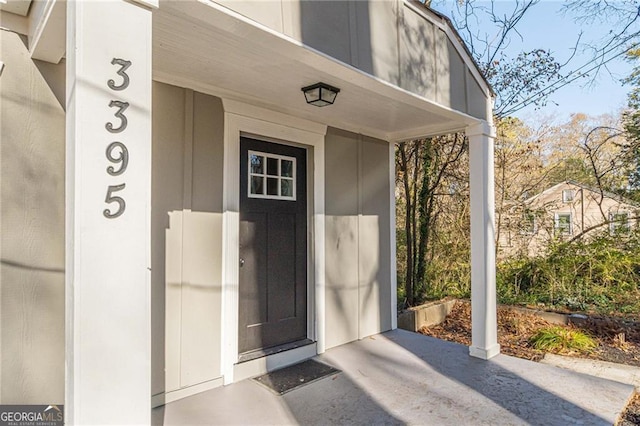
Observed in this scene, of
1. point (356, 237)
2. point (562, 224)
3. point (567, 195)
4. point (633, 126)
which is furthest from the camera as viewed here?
point (567, 195)

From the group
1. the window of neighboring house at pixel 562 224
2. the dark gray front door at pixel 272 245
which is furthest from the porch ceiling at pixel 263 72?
the window of neighboring house at pixel 562 224

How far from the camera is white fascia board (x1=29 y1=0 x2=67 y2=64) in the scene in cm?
154

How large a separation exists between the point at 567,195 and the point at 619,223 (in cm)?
104

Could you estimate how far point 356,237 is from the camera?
406 cm

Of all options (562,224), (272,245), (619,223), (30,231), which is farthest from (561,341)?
(30,231)

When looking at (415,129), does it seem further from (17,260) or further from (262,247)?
(17,260)

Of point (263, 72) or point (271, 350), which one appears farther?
point (271, 350)

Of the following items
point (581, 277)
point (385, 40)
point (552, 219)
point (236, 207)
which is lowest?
point (581, 277)

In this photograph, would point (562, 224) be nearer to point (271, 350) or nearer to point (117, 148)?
point (271, 350)

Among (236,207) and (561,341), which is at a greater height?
(236,207)

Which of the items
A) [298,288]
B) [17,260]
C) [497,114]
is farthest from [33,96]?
[497,114]

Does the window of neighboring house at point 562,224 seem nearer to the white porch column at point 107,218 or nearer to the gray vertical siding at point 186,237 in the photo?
the gray vertical siding at point 186,237

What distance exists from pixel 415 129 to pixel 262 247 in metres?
2.16

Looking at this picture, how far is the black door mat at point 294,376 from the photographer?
2865 millimetres
